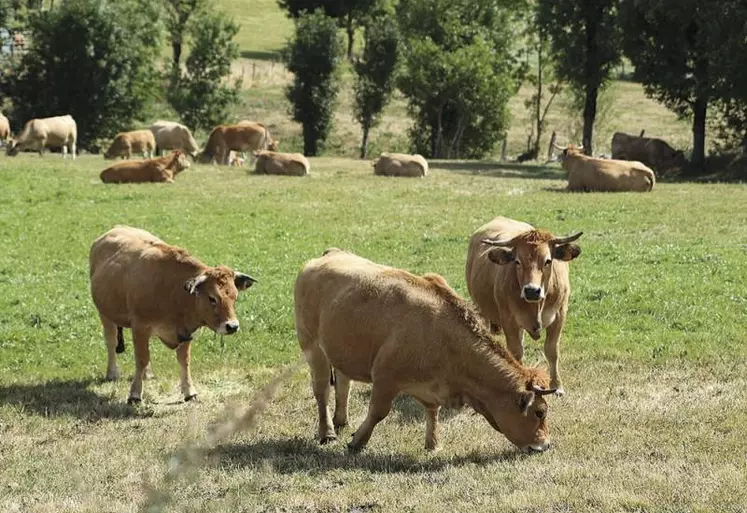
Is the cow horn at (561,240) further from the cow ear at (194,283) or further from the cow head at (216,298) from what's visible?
the cow ear at (194,283)

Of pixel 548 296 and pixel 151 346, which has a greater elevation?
pixel 548 296

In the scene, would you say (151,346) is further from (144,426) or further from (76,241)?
(76,241)

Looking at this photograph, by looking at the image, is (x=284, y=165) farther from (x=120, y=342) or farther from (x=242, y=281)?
(x=242, y=281)

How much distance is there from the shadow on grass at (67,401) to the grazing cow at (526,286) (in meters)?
4.35

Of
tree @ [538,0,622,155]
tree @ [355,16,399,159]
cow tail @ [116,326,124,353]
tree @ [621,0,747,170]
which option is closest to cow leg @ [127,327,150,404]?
cow tail @ [116,326,124,353]

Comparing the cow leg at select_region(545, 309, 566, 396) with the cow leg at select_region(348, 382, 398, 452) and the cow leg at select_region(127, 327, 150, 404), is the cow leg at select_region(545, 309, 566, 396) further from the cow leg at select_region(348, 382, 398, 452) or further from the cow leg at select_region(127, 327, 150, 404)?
the cow leg at select_region(127, 327, 150, 404)

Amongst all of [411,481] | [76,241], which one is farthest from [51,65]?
[411,481]

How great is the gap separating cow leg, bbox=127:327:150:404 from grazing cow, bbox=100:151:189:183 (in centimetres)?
2289

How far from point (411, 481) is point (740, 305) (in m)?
9.36

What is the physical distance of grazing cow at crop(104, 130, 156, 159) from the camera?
4612 centimetres

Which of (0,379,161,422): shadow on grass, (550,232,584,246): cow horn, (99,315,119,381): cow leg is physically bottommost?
(0,379,161,422): shadow on grass

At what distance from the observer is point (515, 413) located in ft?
32.2

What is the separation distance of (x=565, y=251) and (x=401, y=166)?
28.4m

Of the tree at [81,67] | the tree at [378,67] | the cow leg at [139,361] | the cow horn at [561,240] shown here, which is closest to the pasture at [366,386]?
the cow leg at [139,361]
